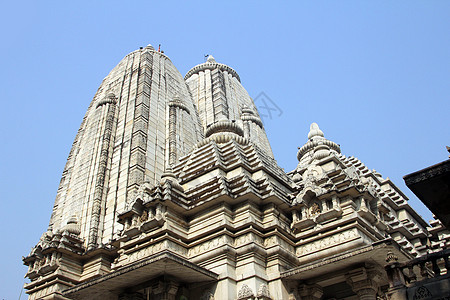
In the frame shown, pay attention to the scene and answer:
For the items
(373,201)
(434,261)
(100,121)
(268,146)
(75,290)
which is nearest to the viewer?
(434,261)

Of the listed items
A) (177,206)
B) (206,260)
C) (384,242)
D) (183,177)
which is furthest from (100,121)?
(384,242)

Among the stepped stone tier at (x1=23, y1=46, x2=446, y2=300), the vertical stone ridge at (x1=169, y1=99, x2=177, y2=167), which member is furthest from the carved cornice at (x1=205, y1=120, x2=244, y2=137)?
the vertical stone ridge at (x1=169, y1=99, x2=177, y2=167)

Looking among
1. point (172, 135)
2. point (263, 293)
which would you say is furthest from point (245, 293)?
point (172, 135)

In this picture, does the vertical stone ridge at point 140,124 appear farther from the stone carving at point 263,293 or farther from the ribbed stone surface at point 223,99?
the stone carving at point 263,293

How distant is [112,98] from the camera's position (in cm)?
3556

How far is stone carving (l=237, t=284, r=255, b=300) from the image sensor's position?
15995 mm

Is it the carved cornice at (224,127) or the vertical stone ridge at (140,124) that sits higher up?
the vertical stone ridge at (140,124)

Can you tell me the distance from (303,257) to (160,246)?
234 inches

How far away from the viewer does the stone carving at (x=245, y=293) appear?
16.0 metres

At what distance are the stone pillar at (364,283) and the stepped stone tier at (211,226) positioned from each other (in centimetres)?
4

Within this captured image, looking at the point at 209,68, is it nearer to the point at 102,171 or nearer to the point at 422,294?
the point at 102,171

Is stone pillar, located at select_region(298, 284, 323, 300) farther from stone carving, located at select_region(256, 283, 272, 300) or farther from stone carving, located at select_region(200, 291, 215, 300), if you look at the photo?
stone carving, located at select_region(200, 291, 215, 300)

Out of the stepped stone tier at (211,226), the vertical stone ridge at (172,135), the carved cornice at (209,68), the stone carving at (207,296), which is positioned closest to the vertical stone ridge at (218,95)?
the carved cornice at (209,68)

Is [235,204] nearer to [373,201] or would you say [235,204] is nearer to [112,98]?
[373,201]
